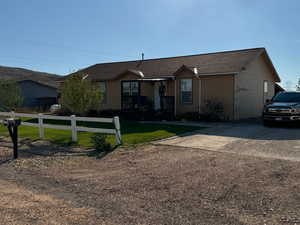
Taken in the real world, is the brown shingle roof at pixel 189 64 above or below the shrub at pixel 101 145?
above

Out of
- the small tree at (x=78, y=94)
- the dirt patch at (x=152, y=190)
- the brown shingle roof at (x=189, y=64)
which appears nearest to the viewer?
the dirt patch at (x=152, y=190)

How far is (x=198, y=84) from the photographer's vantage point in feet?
59.3

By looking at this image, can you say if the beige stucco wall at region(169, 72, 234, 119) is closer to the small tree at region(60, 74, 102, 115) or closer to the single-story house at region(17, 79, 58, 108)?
the small tree at region(60, 74, 102, 115)

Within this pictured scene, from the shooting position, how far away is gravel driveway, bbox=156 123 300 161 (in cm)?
805

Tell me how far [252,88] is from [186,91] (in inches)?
180

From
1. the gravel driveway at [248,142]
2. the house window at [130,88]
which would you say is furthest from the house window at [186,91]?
the gravel driveway at [248,142]

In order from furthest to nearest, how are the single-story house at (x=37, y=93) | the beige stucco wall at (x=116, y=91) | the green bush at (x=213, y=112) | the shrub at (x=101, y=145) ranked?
1. the single-story house at (x=37, y=93)
2. the beige stucco wall at (x=116, y=91)
3. the green bush at (x=213, y=112)
4. the shrub at (x=101, y=145)

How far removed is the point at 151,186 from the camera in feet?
18.5

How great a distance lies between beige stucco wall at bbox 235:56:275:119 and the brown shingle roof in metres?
0.75

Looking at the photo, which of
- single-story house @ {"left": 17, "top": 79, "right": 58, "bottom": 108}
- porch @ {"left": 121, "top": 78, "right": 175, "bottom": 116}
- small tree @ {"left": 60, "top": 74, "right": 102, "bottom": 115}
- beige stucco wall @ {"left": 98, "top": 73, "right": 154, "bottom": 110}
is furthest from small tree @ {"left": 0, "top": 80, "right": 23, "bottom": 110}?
small tree @ {"left": 60, "top": 74, "right": 102, "bottom": 115}

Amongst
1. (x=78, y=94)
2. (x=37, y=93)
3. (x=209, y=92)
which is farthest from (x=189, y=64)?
(x=37, y=93)

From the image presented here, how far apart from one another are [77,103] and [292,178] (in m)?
11.0

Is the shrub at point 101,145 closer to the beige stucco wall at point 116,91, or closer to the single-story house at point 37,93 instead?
the beige stucco wall at point 116,91

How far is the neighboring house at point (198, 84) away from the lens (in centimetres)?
1728
